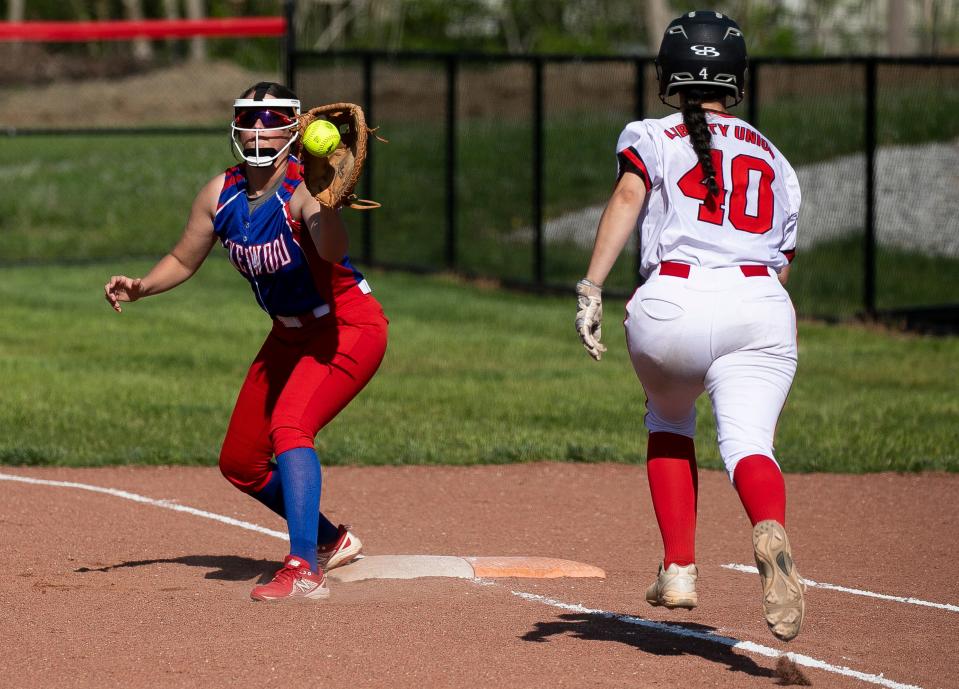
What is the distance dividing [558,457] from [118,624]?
4119mm

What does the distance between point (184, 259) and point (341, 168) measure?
3.26 ft

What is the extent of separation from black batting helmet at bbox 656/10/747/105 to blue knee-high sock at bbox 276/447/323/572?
1992 millimetres

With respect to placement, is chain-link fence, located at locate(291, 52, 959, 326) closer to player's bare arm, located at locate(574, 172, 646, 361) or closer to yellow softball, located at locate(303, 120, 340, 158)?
yellow softball, located at locate(303, 120, 340, 158)

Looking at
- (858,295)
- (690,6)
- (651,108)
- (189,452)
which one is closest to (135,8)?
(690,6)

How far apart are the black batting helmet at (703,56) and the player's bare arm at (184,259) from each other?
77.0 inches

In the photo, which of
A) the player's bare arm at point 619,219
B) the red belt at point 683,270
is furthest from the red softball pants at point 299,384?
the red belt at point 683,270

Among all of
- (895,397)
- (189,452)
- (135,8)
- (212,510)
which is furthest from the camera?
(135,8)

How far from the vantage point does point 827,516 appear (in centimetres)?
784

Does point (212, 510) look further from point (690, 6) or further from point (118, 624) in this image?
point (690, 6)

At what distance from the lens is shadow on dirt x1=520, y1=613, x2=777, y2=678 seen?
16.6ft

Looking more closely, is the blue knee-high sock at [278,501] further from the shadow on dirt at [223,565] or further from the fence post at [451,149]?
the fence post at [451,149]

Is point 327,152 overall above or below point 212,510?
above

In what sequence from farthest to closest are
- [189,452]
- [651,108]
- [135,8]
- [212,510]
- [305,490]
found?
[135,8] < [651,108] < [189,452] < [212,510] < [305,490]

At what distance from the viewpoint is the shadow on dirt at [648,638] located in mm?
5051
